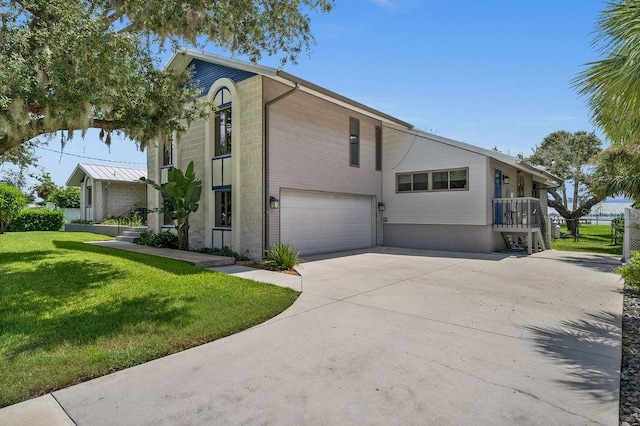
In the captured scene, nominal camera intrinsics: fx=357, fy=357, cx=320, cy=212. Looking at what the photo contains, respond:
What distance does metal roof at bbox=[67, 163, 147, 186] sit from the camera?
847 inches

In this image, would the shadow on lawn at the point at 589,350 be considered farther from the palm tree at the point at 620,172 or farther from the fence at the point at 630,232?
the fence at the point at 630,232

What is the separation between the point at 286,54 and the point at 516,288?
820cm

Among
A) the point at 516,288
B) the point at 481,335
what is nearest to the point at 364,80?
the point at 516,288

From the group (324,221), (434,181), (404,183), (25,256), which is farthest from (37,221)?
(434,181)

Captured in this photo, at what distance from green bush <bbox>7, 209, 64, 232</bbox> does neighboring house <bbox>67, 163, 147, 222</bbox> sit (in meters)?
1.60

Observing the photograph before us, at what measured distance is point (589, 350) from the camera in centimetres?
420

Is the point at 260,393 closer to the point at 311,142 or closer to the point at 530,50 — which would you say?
the point at 311,142

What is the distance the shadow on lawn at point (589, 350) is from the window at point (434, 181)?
8692mm

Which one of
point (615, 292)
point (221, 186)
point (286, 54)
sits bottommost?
point (615, 292)

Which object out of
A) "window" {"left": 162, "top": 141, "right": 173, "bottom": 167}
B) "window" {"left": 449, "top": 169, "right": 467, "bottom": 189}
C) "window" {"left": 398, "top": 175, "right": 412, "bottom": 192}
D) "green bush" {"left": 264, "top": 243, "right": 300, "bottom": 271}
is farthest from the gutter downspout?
"window" {"left": 449, "top": 169, "right": 467, "bottom": 189}

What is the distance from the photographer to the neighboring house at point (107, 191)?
21672 mm

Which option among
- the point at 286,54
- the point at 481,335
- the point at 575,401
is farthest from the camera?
the point at 286,54

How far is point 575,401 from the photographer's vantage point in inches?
121

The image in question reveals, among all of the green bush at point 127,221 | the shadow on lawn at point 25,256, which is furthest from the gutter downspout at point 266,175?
the green bush at point 127,221
